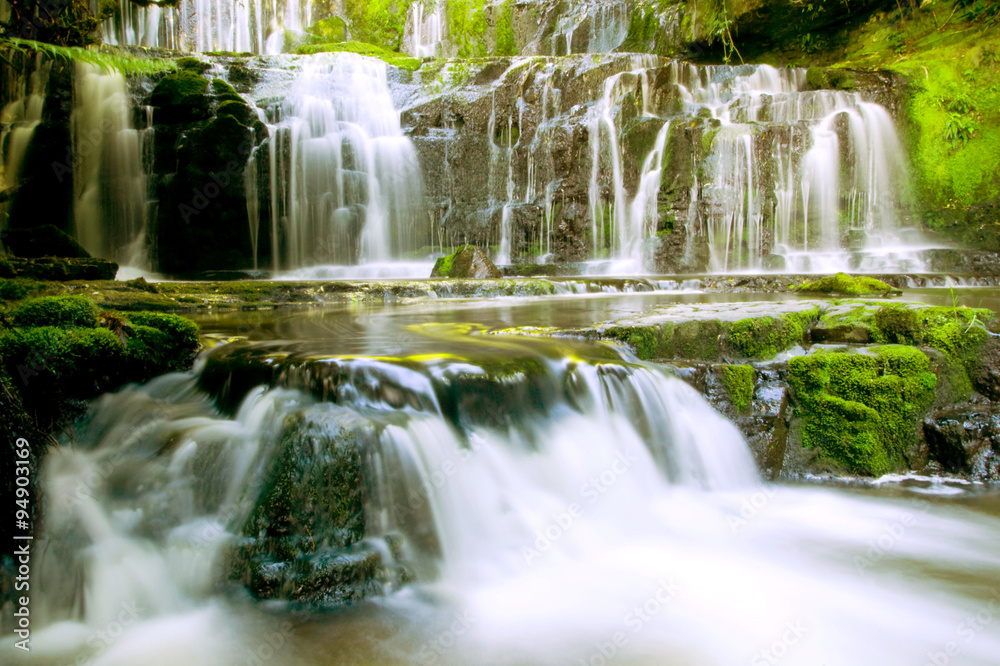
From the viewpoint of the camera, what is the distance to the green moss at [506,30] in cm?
2142

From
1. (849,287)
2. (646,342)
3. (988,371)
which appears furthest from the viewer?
(849,287)

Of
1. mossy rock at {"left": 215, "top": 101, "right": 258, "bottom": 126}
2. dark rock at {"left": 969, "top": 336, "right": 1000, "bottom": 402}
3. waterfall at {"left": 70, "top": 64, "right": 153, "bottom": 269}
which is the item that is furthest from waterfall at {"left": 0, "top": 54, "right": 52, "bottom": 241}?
dark rock at {"left": 969, "top": 336, "right": 1000, "bottom": 402}

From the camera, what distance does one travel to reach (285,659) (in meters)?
2.18

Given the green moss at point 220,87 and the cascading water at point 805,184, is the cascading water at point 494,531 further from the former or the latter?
the green moss at point 220,87

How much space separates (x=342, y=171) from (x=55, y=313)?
1218cm

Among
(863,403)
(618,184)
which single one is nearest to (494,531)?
(863,403)

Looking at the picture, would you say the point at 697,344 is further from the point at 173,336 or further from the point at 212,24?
the point at 212,24

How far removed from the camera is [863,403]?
3.80 m

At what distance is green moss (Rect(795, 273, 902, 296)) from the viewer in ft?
26.9

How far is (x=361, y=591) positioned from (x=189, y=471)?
1.15m

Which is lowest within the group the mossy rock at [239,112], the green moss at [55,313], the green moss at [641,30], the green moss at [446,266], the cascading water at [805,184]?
the green moss at [55,313]

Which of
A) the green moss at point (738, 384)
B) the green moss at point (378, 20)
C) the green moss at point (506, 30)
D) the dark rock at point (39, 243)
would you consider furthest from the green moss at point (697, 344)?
the green moss at point (378, 20)

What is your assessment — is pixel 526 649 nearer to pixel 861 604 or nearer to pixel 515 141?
pixel 861 604

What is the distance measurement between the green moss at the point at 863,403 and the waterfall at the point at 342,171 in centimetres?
1265
